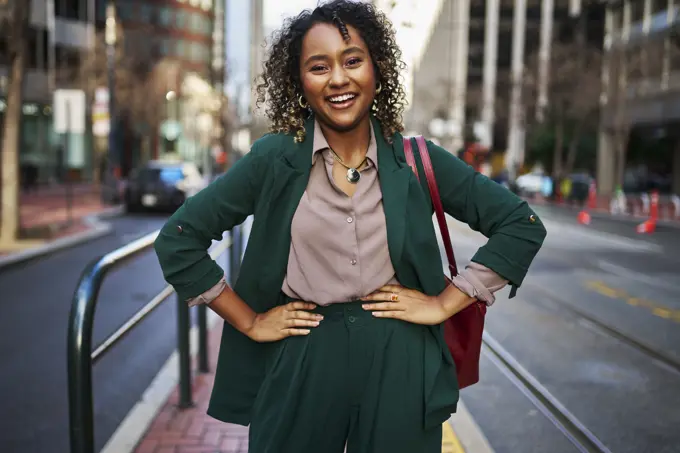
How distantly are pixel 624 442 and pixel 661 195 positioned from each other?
40.0 meters

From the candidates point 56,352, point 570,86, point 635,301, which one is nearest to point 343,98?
point 56,352

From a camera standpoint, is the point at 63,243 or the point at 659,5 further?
the point at 659,5

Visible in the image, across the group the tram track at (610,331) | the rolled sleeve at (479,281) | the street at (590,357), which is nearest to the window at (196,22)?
the street at (590,357)

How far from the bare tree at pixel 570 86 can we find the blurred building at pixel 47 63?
961 inches

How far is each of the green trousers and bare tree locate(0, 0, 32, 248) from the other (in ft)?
42.4

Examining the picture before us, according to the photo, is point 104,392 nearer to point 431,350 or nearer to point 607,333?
point 431,350

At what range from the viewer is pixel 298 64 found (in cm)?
220

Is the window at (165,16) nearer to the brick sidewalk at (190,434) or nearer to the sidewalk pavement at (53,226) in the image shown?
the sidewalk pavement at (53,226)

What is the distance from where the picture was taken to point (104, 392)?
527 centimetres

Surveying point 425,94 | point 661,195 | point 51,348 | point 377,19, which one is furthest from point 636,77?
point 377,19

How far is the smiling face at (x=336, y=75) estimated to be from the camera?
209 centimetres

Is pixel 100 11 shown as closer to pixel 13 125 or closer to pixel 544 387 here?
pixel 13 125

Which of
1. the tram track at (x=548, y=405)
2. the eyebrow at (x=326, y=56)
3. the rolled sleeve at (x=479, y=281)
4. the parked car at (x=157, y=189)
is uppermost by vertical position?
the eyebrow at (x=326, y=56)

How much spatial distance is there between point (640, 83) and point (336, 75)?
38.0 metres
